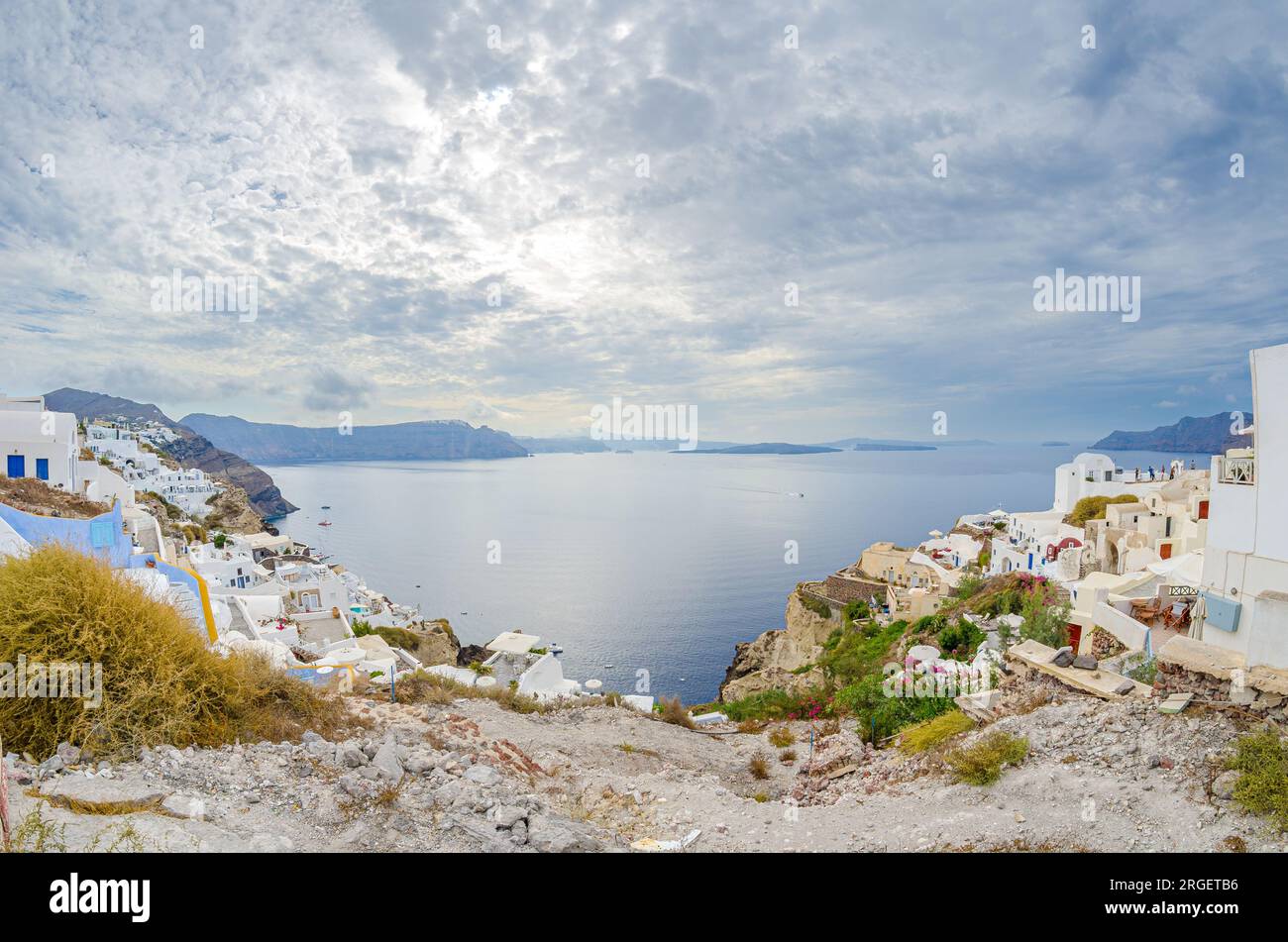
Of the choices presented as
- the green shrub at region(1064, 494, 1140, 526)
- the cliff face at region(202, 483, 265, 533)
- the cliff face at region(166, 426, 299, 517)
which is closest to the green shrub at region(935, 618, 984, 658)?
the green shrub at region(1064, 494, 1140, 526)

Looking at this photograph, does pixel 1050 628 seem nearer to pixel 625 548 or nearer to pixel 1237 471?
pixel 1237 471

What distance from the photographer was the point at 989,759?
654 cm

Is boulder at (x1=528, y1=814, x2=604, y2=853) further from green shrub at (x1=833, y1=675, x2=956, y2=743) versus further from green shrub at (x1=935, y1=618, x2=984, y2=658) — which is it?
green shrub at (x1=935, y1=618, x2=984, y2=658)

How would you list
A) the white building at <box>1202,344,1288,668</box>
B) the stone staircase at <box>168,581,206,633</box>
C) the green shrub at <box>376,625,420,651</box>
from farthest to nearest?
the green shrub at <box>376,625,420,651</box> < the stone staircase at <box>168,581,206,633</box> < the white building at <box>1202,344,1288,668</box>

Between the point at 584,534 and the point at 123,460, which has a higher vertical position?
the point at 123,460

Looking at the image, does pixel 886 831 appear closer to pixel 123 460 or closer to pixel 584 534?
pixel 123 460

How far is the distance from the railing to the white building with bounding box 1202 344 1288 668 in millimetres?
50

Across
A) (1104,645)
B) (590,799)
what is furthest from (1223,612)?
(590,799)

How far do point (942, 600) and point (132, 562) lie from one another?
26994 millimetres

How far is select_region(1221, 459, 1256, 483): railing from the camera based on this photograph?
33.2ft
